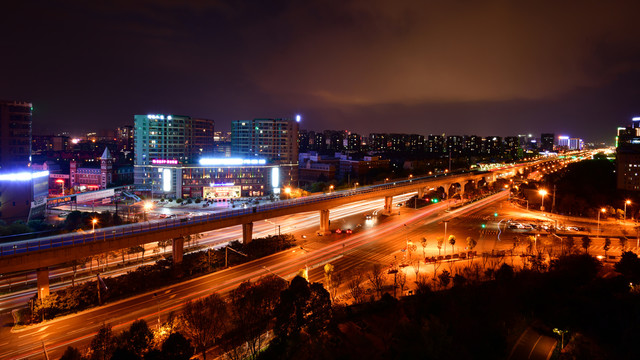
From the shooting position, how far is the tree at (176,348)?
14.8 meters

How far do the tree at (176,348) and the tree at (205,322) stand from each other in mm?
1901

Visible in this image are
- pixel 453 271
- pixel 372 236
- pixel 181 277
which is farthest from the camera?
pixel 372 236

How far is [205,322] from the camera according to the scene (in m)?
17.5

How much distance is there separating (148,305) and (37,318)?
5.97m

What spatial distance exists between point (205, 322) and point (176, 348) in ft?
8.77

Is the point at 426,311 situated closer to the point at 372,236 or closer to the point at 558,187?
the point at 372,236

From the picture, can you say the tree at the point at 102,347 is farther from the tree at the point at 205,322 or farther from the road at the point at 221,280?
the road at the point at 221,280

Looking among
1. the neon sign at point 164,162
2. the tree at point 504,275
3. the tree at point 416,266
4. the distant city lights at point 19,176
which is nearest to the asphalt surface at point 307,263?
the tree at point 416,266

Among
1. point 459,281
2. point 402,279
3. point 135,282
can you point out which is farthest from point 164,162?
point 459,281

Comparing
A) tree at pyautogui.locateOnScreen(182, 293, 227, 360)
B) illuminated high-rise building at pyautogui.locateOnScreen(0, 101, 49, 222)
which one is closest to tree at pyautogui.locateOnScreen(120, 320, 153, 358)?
tree at pyautogui.locateOnScreen(182, 293, 227, 360)

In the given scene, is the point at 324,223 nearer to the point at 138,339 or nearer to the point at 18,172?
the point at 138,339

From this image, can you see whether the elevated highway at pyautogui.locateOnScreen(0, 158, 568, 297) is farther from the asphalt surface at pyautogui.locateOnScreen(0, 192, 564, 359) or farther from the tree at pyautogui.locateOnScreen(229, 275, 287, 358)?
the tree at pyautogui.locateOnScreen(229, 275, 287, 358)

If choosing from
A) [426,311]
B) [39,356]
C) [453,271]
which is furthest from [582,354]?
[39,356]

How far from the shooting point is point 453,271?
1168 inches
